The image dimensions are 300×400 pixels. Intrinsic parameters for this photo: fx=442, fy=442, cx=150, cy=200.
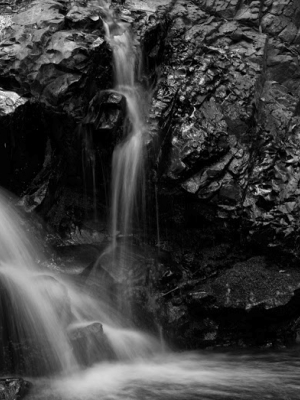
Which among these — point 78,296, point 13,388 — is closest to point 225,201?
point 78,296

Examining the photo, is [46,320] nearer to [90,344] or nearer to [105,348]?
[90,344]

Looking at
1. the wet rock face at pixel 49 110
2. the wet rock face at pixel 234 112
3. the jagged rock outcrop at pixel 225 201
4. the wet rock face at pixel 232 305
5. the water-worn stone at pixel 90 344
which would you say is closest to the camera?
the water-worn stone at pixel 90 344

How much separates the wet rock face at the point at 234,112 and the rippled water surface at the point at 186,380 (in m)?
2.22

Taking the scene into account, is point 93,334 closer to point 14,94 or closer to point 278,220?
point 278,220

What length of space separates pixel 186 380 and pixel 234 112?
4882mm

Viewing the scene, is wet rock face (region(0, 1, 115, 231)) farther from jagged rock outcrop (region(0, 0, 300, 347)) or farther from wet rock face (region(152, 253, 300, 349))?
wet rock face (region(152, 253, 300, 349))

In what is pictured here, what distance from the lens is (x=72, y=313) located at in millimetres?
6633

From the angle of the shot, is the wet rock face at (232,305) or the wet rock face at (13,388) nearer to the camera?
the wet rock face at (13,388)

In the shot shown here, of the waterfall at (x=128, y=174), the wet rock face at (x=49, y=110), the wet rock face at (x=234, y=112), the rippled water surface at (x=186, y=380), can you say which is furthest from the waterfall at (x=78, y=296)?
the wet rock face at (x=234, y=112)

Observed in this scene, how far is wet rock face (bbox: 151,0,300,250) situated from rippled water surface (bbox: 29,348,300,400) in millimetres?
2225

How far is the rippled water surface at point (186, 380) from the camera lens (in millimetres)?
5422

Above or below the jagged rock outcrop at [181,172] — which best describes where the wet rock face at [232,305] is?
below

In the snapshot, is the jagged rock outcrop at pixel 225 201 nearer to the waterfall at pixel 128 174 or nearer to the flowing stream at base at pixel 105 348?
the waterfall at pixel 128 174

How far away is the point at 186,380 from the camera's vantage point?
19.7 ft
